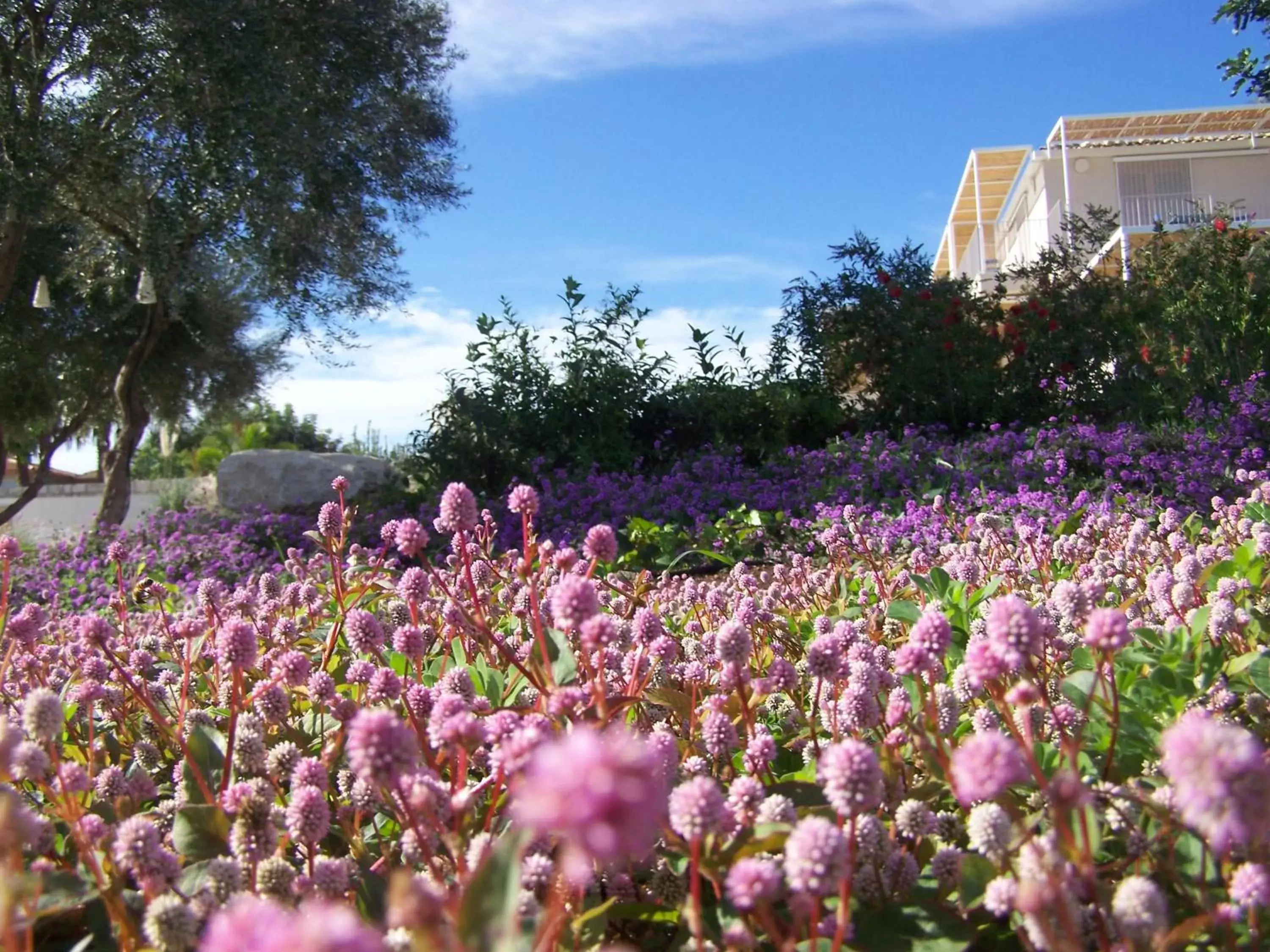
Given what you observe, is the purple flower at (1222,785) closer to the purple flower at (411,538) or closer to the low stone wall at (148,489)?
the purple flower at (411,538)

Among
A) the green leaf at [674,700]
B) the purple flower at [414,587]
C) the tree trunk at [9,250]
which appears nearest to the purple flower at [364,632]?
the purple flower at [414,587]

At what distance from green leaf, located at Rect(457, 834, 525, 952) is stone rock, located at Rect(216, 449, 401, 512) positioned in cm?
1169

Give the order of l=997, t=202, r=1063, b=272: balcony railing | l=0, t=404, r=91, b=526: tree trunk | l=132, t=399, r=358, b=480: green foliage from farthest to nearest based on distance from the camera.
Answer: l=132, t=399, r=358, b=480: green foliage → l=997, t=202, r=1063, b=272: balcony railing → l=0, t=404, r=91, b=526: tree trunk

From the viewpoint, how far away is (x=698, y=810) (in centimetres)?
83

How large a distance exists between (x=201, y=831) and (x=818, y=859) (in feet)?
2.32

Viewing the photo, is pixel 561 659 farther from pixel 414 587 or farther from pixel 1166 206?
pixel 1166 206

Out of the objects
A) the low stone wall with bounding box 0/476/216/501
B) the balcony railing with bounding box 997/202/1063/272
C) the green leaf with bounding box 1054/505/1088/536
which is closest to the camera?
the green leaf with bounding box 1054/505/1088/536

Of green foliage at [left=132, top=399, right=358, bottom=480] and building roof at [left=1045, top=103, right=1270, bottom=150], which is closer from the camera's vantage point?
building roof at [left=1045, top=103, right=1270, bottom=150]

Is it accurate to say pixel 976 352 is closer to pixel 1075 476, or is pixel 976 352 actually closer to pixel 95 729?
pixel 1075 476

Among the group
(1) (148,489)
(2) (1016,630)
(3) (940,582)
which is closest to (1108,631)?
(2) (1016,630)

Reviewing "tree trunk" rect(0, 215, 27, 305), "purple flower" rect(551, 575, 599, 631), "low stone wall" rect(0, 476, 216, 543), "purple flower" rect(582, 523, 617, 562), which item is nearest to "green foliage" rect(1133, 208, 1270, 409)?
"purple flower" rect(582, 523, 617, 562)

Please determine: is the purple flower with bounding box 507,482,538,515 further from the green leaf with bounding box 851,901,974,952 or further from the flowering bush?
the green leaf with bounding box 851,901,974,952

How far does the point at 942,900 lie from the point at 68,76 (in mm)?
14527

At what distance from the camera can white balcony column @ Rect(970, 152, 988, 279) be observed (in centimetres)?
3494
